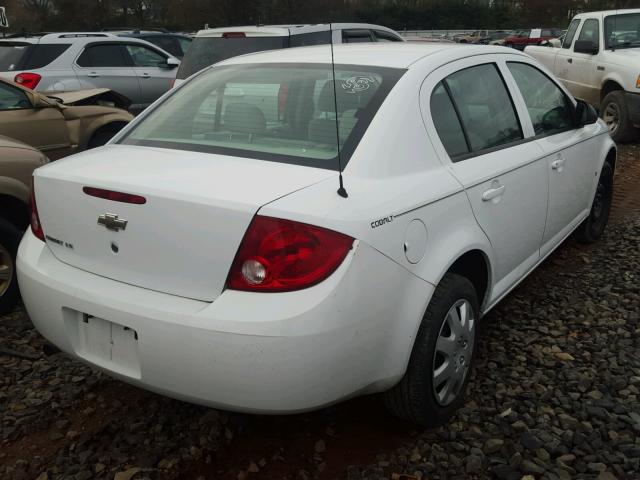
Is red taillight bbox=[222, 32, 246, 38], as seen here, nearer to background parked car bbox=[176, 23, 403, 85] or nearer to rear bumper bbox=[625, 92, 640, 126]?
background parked car bbox=[176, 23, 403, 85]

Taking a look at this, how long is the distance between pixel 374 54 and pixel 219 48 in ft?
13.9

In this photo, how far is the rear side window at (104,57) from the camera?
9.41 meters

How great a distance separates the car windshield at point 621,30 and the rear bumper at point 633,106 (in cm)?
106

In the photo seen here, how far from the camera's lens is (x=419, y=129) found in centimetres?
258

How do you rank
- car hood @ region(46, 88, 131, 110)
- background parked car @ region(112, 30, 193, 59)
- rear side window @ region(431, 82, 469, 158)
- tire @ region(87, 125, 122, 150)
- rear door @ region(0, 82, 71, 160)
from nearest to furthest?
rear side window @ region(431, 82, 469, 158)
rear door @ region(0, 82, 71, 160)
tire @ region(87, 125, 122, 150)
car hood @ region(46, 88, 131, 110)
background parked car @ region(112, 30, 193, 59)

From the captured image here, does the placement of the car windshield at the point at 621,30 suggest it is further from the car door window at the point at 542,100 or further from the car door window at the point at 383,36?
the car door window at the point at 542,100

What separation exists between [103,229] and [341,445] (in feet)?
4.32

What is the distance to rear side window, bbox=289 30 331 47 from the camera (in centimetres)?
673

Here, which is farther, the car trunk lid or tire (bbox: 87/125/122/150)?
tire (bbox: 87/125/122/150)

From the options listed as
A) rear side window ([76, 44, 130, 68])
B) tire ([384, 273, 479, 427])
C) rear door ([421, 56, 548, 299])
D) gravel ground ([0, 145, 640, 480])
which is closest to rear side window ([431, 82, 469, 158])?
rear door ([421, 56, 548, 299])

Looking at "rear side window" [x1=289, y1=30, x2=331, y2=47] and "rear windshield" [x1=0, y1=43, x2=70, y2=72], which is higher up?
"rear side window" [x1=289, y1=30, x2=331, y2=47]

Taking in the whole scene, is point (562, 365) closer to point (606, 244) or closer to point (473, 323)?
point (473, 323)

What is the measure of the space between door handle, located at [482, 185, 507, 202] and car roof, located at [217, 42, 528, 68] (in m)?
0.64

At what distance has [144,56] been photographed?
10.5 meters
